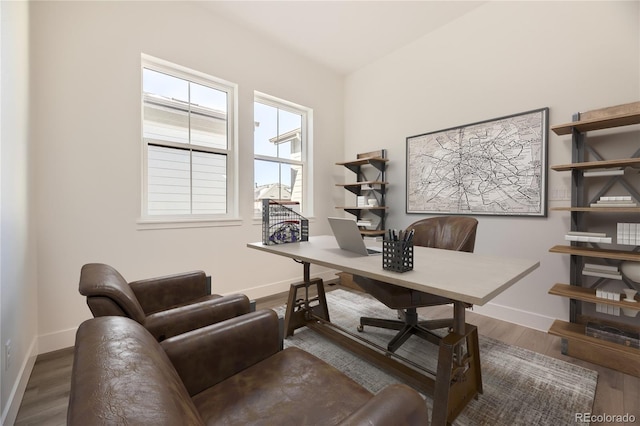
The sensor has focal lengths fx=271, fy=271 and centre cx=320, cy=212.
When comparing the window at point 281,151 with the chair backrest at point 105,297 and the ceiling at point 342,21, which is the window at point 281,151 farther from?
the chair backrest at point 105,297

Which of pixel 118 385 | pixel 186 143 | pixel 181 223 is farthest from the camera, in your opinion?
pixel 186 143

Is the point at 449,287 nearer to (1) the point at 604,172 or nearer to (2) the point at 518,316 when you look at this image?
(1) the point at 604,172

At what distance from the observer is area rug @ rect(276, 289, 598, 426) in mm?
1422

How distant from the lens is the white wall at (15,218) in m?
1.33

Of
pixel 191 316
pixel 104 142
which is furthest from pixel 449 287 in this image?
pixel 104 142

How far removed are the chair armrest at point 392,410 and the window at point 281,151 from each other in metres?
2.82

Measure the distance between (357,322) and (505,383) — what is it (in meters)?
1.18

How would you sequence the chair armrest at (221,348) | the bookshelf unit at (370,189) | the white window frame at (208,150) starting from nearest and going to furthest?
the chair armrest at (221,348), the white window frame at (208,150), the bookshelf unit at (370,189)

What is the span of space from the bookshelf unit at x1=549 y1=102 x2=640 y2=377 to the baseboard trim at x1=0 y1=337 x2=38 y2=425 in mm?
3295

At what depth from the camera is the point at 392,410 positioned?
0.68 m

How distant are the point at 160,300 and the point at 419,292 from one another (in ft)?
5.54

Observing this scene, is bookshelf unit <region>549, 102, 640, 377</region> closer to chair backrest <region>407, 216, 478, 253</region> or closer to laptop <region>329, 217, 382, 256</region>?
chair backrest <region>407, 216, 478, 253</region>

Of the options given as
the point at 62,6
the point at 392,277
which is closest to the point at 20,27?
the point at 62,6

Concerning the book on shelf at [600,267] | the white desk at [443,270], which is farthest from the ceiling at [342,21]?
the book on shelf at [600,267]
